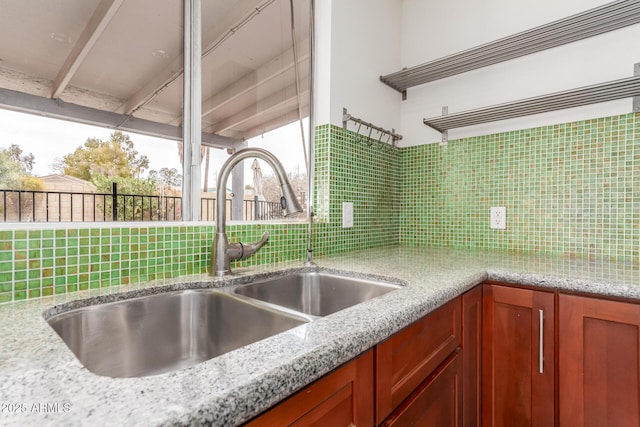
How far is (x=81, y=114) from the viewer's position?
931 millimetres

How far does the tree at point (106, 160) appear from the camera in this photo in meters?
0.91

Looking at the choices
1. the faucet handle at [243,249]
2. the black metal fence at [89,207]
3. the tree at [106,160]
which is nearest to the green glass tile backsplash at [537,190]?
the faucet handle at [243,249]

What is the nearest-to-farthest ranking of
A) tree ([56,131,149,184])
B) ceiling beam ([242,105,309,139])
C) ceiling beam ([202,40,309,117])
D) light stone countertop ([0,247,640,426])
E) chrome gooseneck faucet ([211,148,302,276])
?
light stone countertop ([0,247,640,426]) → tree ([56,131,149,184]) → chrome gooseneck faucet ([211,148,302,276]) → ceiling beam ([202,40,309,117]) → ceiling beam ([242,105,309,139])

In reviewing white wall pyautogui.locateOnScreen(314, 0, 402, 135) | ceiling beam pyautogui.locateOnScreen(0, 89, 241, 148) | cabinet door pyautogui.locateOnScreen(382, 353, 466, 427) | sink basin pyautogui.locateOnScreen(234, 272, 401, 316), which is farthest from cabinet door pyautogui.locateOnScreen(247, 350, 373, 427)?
white wall pyautogui.locateOnScreen(314, 0, 402, 135)

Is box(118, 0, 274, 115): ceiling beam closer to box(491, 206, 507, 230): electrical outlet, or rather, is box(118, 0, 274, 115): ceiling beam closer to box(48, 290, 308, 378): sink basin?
box(48, 290, 308, 378): sink basin

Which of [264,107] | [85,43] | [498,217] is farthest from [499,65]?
[85,43]

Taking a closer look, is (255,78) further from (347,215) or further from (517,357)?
(517,357)

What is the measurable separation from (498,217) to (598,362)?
90 cm

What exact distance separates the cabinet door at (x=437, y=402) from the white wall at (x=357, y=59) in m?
1.19

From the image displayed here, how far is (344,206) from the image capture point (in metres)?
1.66

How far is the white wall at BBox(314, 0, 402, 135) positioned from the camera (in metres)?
1.63

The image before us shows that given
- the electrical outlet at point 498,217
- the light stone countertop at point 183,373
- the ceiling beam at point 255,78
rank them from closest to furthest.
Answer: the light stone countertop at point 183,373 < the ceiling beam at point 255,78 < the electrical outlet at point 498,217

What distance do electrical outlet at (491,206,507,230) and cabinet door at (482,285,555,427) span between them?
2.32ft

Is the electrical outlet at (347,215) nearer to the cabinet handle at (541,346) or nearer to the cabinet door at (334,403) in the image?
the cabinet handle at (541,346)
